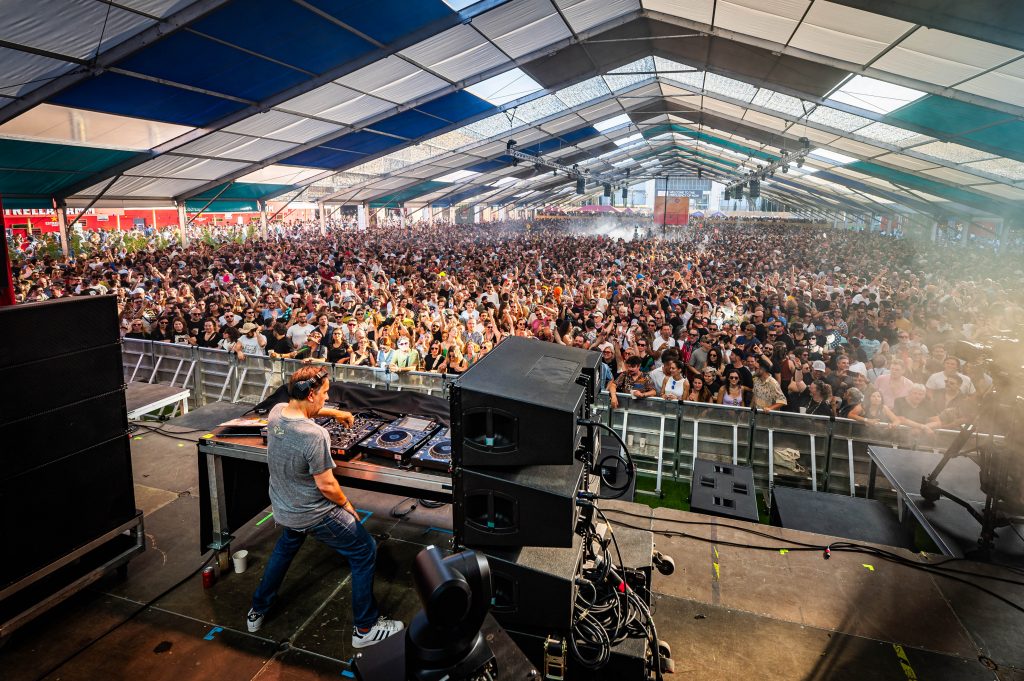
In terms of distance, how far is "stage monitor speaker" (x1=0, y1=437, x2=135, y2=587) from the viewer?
2703 millimetres

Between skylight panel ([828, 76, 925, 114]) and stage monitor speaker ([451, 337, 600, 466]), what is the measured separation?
30.7 feet

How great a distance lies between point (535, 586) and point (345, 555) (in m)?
1.20

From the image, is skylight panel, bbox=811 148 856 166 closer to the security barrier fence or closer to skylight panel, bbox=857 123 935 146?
skylight panel, bbox=857 123 935 146

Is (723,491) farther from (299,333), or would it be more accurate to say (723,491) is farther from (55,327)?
(299,333)

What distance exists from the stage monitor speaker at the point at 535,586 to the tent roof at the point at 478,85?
22.3 ft

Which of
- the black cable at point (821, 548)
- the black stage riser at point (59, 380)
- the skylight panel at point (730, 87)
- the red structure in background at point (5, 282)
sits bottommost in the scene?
the black cable at point (821, 548)

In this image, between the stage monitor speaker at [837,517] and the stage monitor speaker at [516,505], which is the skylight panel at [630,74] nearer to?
the stage monitor speaker at [837,517]

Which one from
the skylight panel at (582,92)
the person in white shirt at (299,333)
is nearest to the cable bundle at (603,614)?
the person in white shirt at (299,333)

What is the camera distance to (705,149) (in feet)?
84.4

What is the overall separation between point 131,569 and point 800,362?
6.67m

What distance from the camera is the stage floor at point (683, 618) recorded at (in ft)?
8.84

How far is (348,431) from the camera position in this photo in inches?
137

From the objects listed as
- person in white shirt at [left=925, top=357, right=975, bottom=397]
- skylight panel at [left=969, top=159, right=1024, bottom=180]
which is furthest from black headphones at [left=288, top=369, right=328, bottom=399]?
skylight panel at [left=969, top=159, right=1024, bottom=180]

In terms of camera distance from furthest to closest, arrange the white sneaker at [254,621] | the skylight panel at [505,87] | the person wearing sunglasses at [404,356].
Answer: the skylight panel at [505,87] → the person wearing sunglasses at [404,356] → the white sneaker at [254,621]
